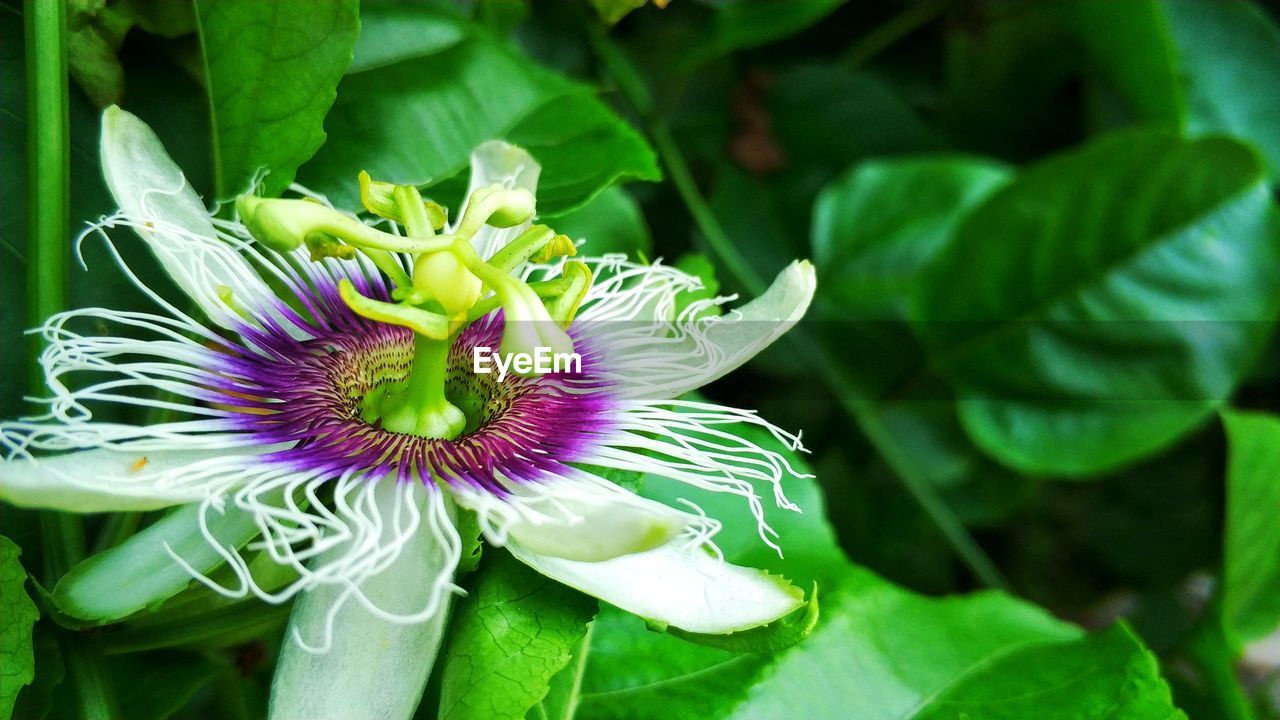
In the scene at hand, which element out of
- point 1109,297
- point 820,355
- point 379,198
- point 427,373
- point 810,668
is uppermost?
point 379,198

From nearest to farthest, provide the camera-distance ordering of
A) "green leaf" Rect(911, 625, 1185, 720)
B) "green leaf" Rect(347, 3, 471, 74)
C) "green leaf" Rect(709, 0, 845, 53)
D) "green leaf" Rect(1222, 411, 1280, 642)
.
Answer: "green leaf" Rect(911, 625, 1185, 720)
"green leaf" Rect(347, 3, 471, 74)
"green leaf" Rect(1222, 411, 1280, 642)
"green leaf" Rect(709, 0, 845, 53)

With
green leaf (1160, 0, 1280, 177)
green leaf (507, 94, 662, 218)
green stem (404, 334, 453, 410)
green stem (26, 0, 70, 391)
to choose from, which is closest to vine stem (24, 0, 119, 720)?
green stem (26, 0, 70, 391)

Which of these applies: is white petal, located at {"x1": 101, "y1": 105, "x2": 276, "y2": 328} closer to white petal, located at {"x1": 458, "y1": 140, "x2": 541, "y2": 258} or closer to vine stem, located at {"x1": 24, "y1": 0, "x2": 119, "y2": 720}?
vine stem, located at {"x1": 24, "y1": 0, "x2": 119, "y2": 720}

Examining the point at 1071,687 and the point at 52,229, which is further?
the point at 1071,687

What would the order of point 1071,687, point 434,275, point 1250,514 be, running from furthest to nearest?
point 1250,514, point 1071,687, point 434,275

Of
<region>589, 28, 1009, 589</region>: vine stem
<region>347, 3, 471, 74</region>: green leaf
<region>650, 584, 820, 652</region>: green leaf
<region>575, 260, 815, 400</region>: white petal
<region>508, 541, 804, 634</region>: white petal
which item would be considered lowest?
<region>589, 28, 1009, 589</region>: vine stem

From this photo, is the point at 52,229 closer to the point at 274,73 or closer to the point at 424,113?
the point at 274,73

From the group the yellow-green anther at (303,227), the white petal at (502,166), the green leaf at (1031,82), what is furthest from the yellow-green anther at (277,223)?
the green leaf at (1031,82)

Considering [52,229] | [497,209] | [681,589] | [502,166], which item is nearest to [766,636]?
[681,589]
